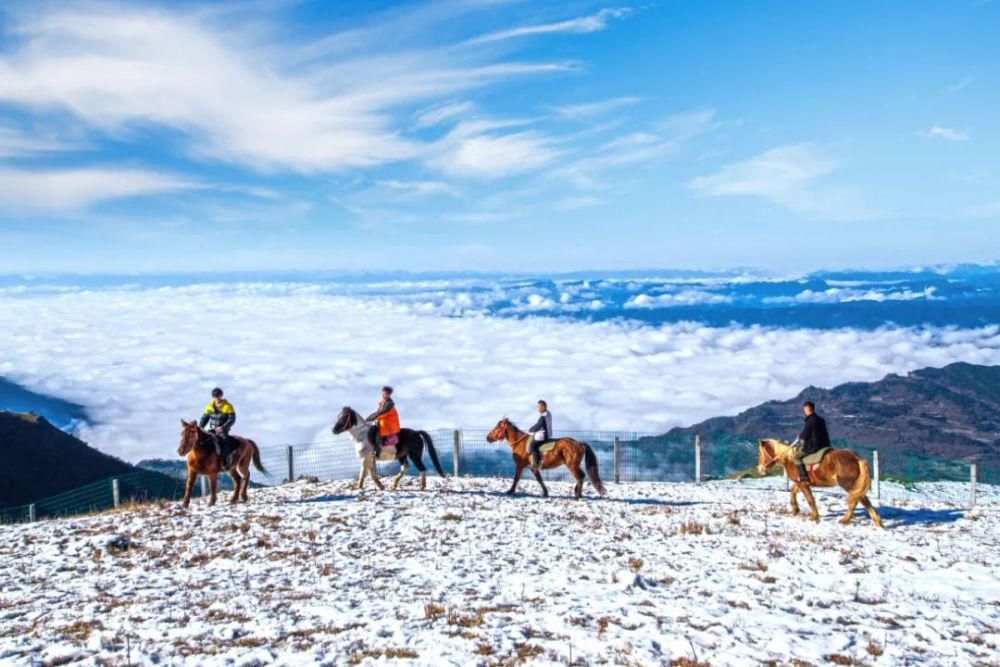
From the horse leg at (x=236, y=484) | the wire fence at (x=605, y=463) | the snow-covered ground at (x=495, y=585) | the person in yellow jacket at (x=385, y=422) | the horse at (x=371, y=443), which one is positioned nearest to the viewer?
the snow-covered ground at (x=495, y=585)

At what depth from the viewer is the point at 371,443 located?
69.1 ft

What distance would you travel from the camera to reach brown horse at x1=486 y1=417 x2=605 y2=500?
20812 millimetres

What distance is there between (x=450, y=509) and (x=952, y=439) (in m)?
156

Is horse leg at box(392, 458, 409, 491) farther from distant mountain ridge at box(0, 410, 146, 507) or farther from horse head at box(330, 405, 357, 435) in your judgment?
distant mountain ridge at box(0, 410, 146, 507)

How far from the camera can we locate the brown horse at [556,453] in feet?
68.3

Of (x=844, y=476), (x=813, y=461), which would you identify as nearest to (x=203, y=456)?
(x=813, y=461)

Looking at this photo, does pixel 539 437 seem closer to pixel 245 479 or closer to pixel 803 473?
pixel 803 473

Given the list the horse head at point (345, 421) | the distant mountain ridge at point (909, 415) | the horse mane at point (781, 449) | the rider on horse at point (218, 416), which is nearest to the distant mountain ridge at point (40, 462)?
the rider on horse at point (218, 416)

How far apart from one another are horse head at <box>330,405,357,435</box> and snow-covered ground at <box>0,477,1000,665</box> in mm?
1923

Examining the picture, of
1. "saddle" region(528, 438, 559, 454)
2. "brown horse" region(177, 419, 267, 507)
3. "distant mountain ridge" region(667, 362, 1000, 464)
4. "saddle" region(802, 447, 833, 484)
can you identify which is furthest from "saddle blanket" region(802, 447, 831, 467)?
"distant mountain ridge" region(667, 362, 1000, 464)

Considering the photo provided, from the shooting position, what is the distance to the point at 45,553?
14.9 m

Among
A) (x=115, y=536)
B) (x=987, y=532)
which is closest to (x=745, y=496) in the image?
(x=987, y=532)

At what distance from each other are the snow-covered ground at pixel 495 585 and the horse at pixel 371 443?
130 cm

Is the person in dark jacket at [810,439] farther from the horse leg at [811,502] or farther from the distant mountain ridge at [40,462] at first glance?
the distant mountain ridge at [40,462]
